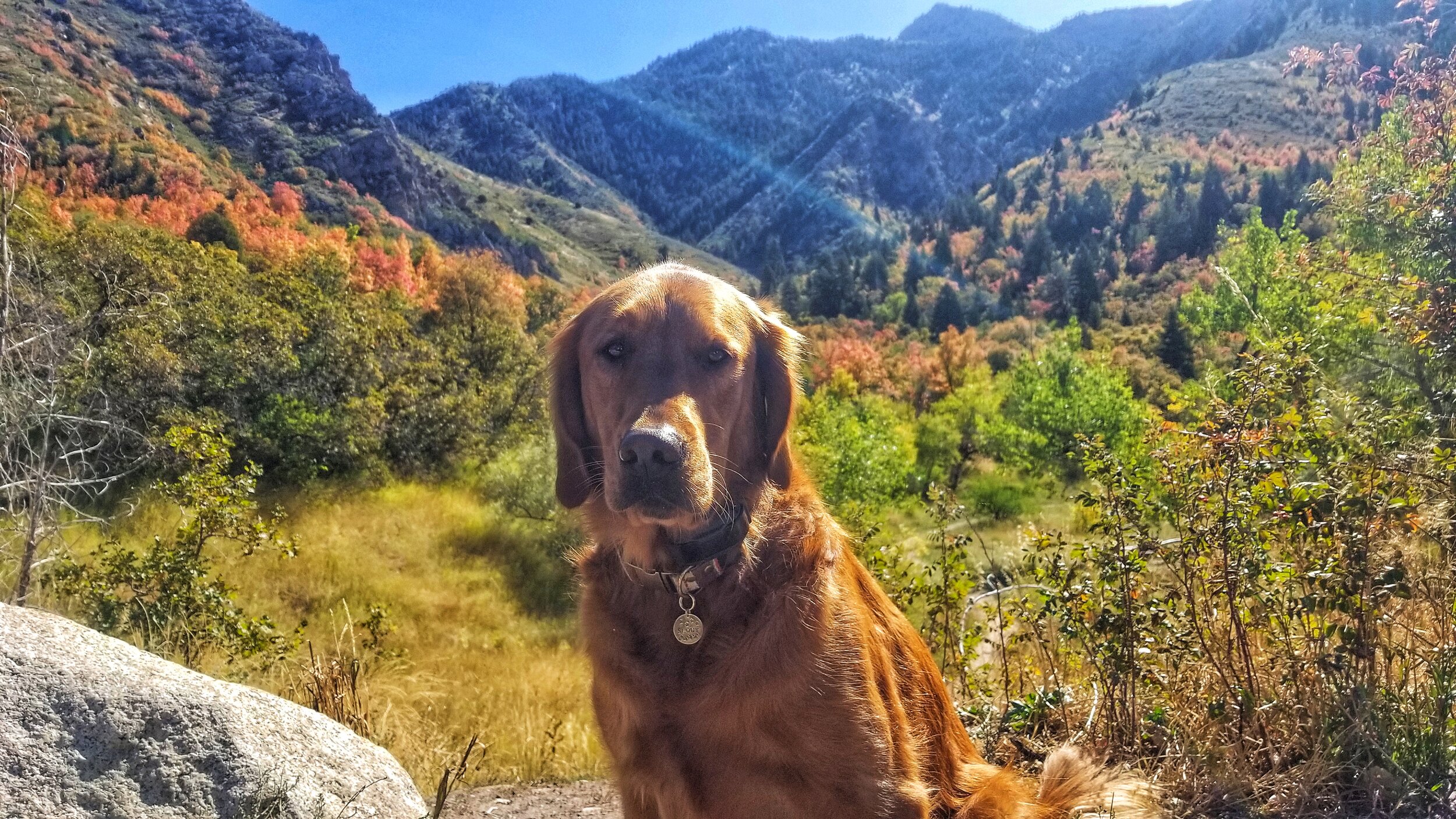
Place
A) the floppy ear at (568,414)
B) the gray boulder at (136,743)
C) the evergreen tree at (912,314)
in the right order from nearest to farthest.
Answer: the gray boulder at (136,743) < the floppy ear at (568,414) < the evergreen tree at (912,314)

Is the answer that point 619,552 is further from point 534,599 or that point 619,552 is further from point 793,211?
point 793,211

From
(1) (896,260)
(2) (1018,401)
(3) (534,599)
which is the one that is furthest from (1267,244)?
(1) (896,260)

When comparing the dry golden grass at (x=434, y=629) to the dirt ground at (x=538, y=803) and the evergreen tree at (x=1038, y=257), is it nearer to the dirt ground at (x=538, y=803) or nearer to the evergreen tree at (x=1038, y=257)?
the dirt ground at (x=538, y=803)

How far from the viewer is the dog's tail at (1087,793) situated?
2.57 meters

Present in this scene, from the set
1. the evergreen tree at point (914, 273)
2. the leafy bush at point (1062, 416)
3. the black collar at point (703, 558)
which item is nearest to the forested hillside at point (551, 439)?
the leafy bush at point (1062, 416)

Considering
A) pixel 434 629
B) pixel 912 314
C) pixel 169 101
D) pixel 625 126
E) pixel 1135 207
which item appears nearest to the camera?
pixel 434 629

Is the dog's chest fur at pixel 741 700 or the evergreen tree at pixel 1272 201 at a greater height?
the evergreen tree at pixel 1272 201

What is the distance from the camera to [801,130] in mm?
180000

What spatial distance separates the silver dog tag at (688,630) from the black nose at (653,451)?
462 mm

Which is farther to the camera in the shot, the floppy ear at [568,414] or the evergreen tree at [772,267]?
the evergreen tree at [772,267]

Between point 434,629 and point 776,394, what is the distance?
1516 centimetres

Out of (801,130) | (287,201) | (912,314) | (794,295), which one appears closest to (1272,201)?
(912,314)

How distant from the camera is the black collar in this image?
2.27 metres

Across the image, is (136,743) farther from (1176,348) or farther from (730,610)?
(1176,348)
